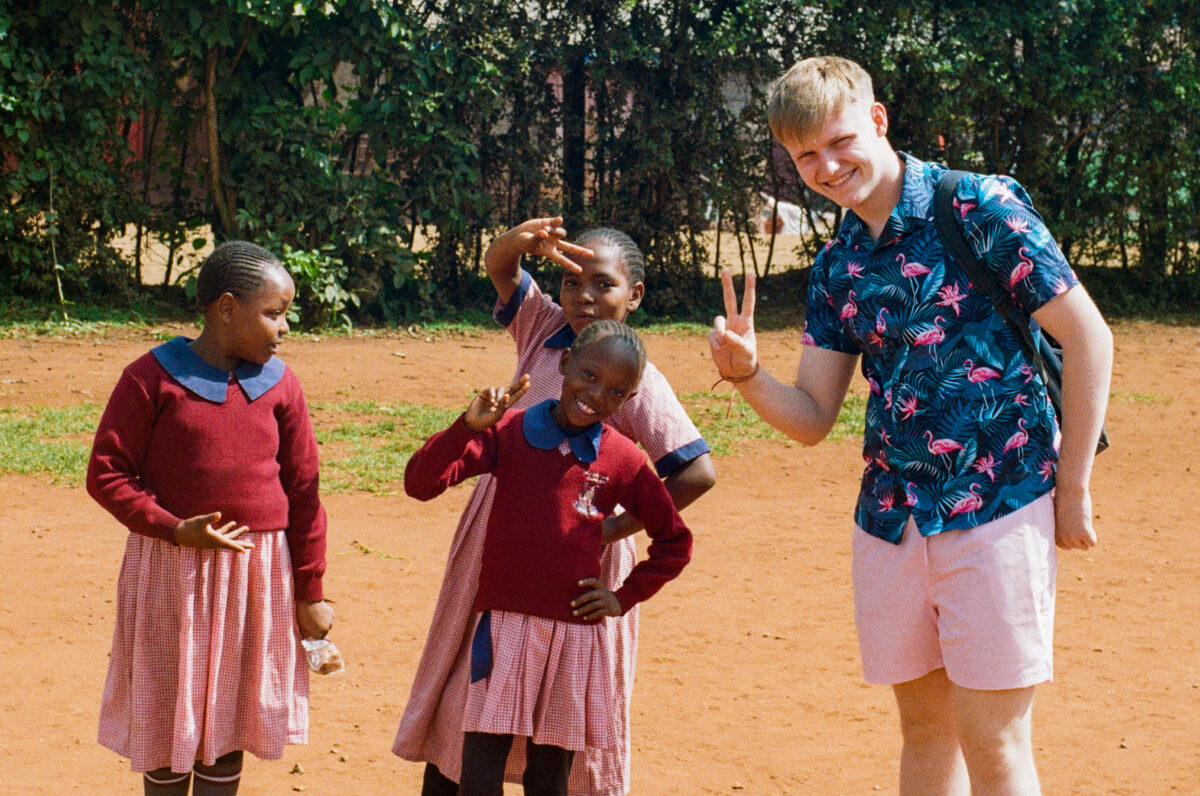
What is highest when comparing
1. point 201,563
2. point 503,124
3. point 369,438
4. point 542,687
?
point 503,124

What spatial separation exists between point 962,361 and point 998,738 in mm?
723

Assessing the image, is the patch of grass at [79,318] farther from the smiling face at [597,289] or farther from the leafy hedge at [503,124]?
the smiling face at [597,289]

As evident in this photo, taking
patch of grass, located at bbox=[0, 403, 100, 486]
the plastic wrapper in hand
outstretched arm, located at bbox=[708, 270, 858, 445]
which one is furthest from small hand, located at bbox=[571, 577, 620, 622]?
patch of grass, located at bbox=[0, 403, 100, 486]

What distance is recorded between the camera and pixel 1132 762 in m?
3.86

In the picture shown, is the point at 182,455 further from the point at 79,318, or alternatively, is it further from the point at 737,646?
the point at 79,318

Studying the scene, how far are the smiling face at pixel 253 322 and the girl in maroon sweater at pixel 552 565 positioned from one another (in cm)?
48

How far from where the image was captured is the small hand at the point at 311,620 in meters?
2.97

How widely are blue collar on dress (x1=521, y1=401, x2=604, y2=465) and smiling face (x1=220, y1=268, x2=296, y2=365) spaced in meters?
0.59

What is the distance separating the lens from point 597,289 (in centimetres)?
301

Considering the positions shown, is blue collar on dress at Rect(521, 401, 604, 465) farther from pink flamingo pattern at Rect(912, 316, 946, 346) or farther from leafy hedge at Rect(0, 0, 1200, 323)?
leafy hedge at Rect(0, 0, 1200, 323)

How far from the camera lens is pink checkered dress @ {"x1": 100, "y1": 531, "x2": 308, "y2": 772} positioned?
2828mm

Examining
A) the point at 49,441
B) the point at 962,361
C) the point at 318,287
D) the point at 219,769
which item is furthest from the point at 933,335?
the point at 318,287

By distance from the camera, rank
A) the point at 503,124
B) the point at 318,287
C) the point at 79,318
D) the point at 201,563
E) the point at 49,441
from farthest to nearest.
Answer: the point at 503,124, the point at 318,287, the point at 79,318, the point at 49,441, the point at 201,563

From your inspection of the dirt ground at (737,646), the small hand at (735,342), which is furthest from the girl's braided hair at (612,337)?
the dirt ground at (737,646)
